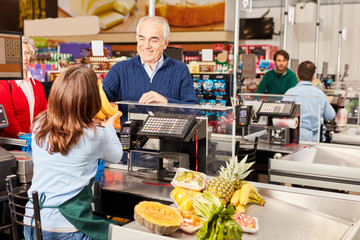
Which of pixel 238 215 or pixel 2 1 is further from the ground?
pixel 2 1

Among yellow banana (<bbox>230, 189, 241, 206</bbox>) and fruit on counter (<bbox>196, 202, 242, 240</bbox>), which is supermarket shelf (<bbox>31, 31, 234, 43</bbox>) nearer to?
yellow banana (<bbox>230, 189, 241, 206</bbox>)

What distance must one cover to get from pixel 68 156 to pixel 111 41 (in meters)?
13.1

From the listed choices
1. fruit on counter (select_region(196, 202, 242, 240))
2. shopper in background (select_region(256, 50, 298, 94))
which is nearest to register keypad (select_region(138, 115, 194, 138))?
fruit on counter (select_region(196, 202, 242, 240))

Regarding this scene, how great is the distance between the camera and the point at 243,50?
14.5 metres

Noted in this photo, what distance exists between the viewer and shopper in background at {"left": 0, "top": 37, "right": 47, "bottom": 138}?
3.70m

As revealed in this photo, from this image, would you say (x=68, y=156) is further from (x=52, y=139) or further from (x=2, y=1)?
(x=2, y=1)

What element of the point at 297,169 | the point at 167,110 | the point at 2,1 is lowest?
the point at 297,169

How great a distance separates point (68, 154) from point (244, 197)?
0.85 meters

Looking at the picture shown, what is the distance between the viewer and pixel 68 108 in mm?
2033

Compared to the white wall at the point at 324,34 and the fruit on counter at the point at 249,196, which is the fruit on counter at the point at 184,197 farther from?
the white wall at the point at 324,34

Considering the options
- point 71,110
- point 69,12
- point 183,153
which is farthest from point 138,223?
point 69,12

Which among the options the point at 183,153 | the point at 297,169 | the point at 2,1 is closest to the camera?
the point at 183,153

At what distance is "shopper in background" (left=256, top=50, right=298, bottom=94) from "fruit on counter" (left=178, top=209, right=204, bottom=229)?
4.95 metres

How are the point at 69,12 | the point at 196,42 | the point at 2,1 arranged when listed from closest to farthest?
1. the point at 2,1
2. the point at 196,42
3. the point at 69,12
